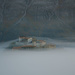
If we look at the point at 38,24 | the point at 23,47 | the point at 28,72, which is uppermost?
the point at 38,24

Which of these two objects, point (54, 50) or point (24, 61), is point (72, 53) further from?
point (24, 61)

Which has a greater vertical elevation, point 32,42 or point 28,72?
point 32,42

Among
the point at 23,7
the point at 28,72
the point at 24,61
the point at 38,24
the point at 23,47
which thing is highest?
the point at 23,7

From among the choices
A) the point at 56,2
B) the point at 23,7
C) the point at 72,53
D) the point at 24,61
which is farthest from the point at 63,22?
the point at 24,61

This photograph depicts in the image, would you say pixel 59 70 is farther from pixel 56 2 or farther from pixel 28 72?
pixel 56 2

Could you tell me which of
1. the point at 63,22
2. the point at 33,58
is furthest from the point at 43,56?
the point at 63,22

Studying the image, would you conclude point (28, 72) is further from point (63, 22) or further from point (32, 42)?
point (63, 22)

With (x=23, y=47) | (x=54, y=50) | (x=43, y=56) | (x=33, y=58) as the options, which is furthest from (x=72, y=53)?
(x=23, y=47)

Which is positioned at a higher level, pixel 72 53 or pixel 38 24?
pixel 38 24
